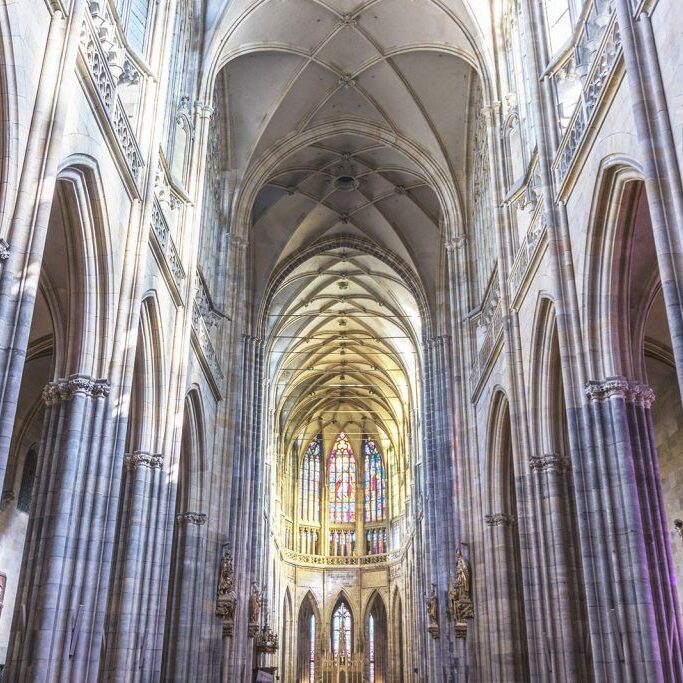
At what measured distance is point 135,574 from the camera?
1486 cm

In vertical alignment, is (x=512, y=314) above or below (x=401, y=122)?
below

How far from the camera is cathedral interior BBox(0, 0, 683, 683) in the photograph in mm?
10852

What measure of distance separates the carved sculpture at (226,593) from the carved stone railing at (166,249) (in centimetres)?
883

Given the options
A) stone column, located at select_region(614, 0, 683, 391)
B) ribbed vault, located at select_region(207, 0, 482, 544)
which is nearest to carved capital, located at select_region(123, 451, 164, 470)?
stone column, located at select_region(614, 0, 683, 391)

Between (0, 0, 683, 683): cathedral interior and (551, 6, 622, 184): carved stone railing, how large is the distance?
0.07m

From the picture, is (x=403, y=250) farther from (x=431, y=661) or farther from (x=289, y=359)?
(x=431, y=661)

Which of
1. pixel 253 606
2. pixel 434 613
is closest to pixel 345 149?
pixel 253 606

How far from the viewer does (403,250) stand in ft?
107

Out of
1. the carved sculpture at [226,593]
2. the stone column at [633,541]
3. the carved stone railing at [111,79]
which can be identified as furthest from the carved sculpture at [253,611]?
the stone column at [633,541]

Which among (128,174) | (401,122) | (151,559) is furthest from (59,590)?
(401,122)

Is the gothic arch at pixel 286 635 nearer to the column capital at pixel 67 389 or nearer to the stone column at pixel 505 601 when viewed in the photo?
the stone column at pixel 505 601

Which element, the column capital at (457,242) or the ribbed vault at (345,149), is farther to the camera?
the column capital at (457,242)

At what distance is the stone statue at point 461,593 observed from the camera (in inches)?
894

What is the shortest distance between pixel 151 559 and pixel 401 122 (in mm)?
16984
